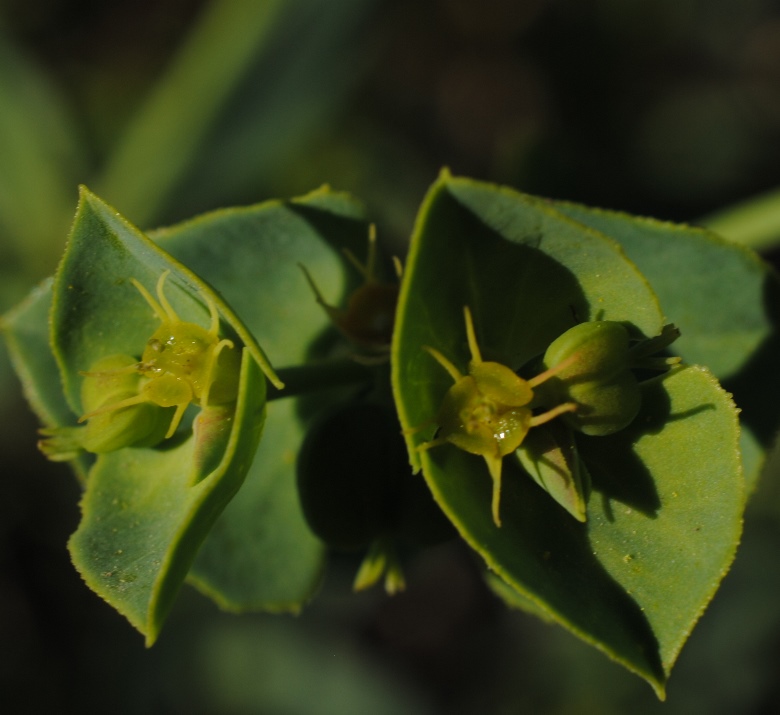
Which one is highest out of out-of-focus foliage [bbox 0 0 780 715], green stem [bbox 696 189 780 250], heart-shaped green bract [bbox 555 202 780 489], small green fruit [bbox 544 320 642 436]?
small green fruit [bbox 544 320 642 436]

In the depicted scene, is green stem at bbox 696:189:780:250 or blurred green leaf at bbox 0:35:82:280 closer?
green stem at bbox 696:189:780:250

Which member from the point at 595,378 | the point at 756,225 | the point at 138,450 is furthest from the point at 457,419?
the point at 756,225

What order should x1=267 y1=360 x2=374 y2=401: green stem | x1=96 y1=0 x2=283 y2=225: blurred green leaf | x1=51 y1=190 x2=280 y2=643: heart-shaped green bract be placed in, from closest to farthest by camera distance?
1. x1=51 y1=190 x2=280 y2=643: heart-shaped green bract
2. x1=267 y1=360 x2=374 y2=401: green stem
3. x1=96 y1=0 x2=283 y2=225: blurred green leaf

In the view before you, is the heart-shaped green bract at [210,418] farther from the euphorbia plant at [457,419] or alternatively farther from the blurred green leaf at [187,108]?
the blurred green leaf at [187,108]

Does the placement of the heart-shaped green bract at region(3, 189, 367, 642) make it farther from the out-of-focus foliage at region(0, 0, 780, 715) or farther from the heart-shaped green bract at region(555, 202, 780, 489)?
the out-of-focus foliage at region(0, 0, 780, 715)

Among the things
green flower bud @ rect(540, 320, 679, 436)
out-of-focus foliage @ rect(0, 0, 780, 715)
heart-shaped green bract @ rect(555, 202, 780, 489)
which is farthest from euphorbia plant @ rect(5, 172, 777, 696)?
out-of-focus foliage @ rect(0, 0, 780, 715)

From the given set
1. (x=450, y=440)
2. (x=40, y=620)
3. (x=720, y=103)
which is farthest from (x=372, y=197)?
(x=450, y=440)
